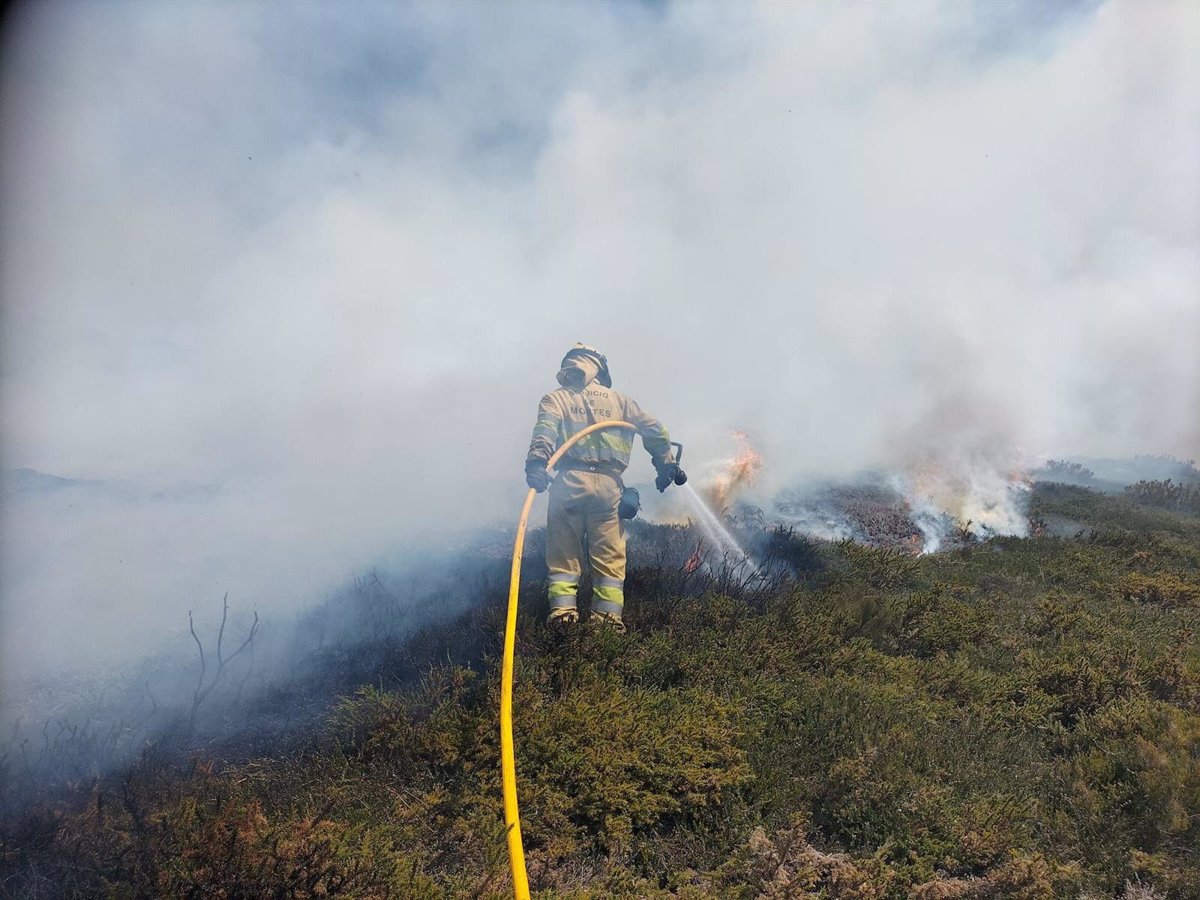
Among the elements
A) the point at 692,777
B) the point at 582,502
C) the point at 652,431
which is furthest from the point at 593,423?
the point at 692,777

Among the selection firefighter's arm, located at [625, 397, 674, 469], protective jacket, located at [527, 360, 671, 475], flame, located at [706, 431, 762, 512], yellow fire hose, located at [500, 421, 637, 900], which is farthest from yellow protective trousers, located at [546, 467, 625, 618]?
flame, located at [706, 431, 762, 512]

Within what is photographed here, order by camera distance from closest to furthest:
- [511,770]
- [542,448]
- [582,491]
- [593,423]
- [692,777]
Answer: [511,770] → [692,777] → [542,448] → [582,491] → [593,423]

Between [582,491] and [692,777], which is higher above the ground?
[582,491]

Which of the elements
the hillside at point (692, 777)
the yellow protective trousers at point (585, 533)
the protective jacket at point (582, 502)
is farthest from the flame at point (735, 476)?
the yellow protective trousers at point (585, 533)

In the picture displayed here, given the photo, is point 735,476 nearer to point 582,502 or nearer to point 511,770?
point 582,502

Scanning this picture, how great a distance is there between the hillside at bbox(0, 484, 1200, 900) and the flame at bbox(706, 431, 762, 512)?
673cm

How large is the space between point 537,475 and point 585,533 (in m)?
0.89

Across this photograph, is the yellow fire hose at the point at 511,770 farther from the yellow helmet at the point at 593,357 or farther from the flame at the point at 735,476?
the flame at the point at 735,476

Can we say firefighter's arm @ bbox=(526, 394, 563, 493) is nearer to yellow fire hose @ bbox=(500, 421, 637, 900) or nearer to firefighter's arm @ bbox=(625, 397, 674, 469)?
yellow fire hose @ bbox=(500, 421, 637, 900)

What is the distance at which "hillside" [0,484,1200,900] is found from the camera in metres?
2.84

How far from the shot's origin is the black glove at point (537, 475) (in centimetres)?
535

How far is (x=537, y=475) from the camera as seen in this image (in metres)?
5.40

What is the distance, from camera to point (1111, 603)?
24.8 ft

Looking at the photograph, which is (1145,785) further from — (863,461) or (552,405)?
(863,461)
